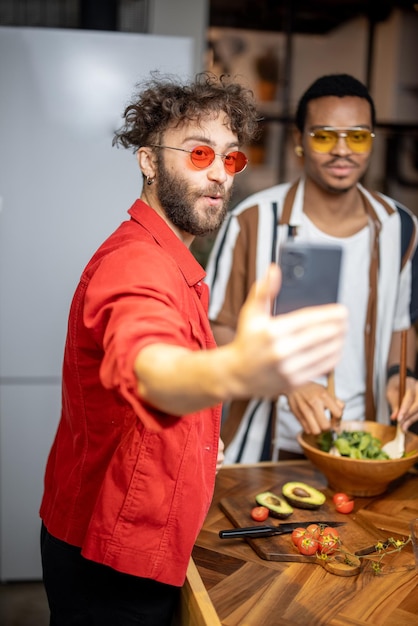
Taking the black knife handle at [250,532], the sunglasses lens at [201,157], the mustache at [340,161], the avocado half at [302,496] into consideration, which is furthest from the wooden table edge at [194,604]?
the mustache at [340,161]

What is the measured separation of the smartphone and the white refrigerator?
7.32 ft

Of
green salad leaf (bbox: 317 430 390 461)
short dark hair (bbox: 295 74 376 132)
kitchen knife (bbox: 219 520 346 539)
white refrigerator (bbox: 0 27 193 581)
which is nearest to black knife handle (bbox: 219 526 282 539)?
kitchen knife (bbox: 219 520 346 539)

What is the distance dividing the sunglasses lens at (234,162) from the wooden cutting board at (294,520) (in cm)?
79

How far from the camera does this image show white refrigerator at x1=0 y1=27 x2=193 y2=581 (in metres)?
3.05

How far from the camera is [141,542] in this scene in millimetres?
1410

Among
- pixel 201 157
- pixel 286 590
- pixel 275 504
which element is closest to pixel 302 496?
pixel 275 504

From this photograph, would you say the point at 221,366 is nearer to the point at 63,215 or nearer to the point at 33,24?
the point at 63,215

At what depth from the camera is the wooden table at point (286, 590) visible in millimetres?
1380

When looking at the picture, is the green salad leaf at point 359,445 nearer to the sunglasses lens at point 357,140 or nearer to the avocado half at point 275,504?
the avocado half at point 275,504

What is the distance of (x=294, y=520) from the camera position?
69.5 inches

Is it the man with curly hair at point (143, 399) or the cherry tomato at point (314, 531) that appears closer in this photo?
the man with curly hair at point (143, 399)

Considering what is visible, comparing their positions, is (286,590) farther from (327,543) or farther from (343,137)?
(343,137)

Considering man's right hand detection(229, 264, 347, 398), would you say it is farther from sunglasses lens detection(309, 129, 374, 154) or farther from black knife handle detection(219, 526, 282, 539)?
sunglasses lens detection(309, 129, 374, 154)

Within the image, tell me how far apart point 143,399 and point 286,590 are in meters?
0.66
